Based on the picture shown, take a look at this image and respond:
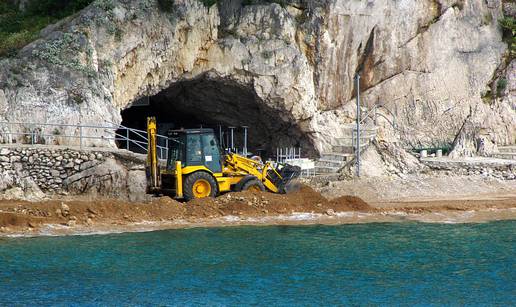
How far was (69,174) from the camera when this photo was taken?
27578 mm

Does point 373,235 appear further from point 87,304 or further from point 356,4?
point 356,4

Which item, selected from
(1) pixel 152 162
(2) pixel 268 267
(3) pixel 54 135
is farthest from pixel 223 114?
(2) pixel 268 267

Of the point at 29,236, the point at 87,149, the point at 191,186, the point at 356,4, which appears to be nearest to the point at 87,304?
the point at 29,236

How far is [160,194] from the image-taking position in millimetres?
26578

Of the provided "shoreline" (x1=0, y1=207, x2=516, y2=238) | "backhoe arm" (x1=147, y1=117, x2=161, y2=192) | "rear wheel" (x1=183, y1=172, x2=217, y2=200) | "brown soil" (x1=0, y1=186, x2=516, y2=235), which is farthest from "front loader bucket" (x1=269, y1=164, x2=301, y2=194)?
"backhoe arm" (x1=147, y1=117, x2=161, y2=192)

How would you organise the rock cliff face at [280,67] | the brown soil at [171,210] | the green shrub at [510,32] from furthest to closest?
the green shrub at [510,32] → the rock cliff face at [280,67] → the brown soil at [171,210]

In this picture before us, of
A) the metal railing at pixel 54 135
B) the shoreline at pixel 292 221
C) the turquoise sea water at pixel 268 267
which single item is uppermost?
the metal railing at pixel 54 135

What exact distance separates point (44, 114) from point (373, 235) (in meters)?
12.3

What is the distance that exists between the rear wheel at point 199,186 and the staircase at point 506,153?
51.8 feet

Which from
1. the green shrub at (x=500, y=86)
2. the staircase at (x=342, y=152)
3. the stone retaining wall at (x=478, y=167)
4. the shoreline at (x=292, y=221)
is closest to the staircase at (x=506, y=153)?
the stone retaining wall at (x=478, y=167)

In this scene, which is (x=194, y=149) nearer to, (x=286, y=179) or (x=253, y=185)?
(x=253, y=185)

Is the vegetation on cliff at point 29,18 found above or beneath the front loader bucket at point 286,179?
above

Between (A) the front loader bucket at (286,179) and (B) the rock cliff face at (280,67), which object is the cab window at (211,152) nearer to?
(A) the front loader bucket at (286,179)

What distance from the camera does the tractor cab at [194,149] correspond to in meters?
26.1
